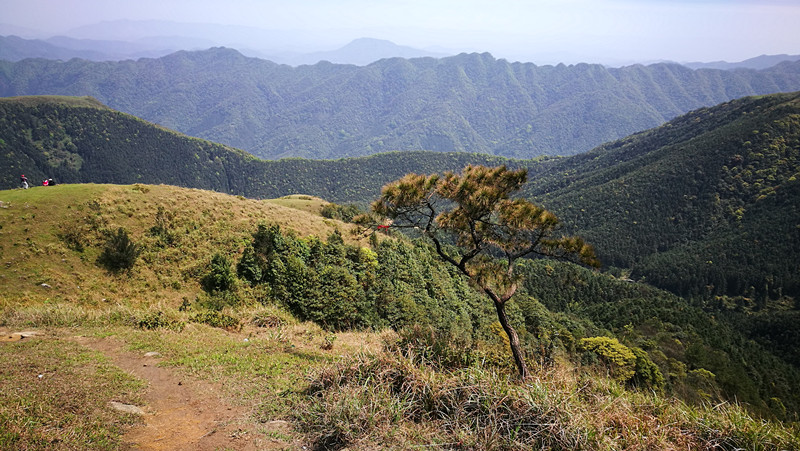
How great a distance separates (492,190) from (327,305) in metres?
11.1

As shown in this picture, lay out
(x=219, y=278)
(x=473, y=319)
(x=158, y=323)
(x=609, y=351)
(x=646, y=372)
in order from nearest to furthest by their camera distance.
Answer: (x=158, y=323) → (x=219, y=278) → (x=473, y=319) → (x=646, y=372) → (x=609, y=351)

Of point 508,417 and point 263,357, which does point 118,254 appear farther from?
point 508,417

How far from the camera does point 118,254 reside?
18.6 m

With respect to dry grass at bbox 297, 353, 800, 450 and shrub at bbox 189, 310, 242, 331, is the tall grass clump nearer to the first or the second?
dry grass at bbox 297, 353, 800, 450

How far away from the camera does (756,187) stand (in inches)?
4857

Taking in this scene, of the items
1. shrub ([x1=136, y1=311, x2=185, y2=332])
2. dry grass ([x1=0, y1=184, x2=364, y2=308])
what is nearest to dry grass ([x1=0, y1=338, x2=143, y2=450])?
shrub ([x1=136, y1=311, x2=185, y2=332])

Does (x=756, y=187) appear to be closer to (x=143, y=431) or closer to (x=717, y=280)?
(x=717, y=280)

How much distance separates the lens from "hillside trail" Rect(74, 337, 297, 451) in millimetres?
6379

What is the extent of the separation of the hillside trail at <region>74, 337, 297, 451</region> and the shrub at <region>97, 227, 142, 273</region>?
35.9 feet

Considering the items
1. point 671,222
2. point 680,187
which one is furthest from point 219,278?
point 680,187

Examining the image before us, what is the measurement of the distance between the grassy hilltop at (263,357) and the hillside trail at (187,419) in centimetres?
7

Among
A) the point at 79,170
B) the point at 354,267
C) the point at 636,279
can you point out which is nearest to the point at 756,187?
the point at 636,279

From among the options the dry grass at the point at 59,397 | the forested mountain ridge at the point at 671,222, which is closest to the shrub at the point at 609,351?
the forested mountain ridge at the point at 671,222

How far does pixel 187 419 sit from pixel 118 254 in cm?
1515
